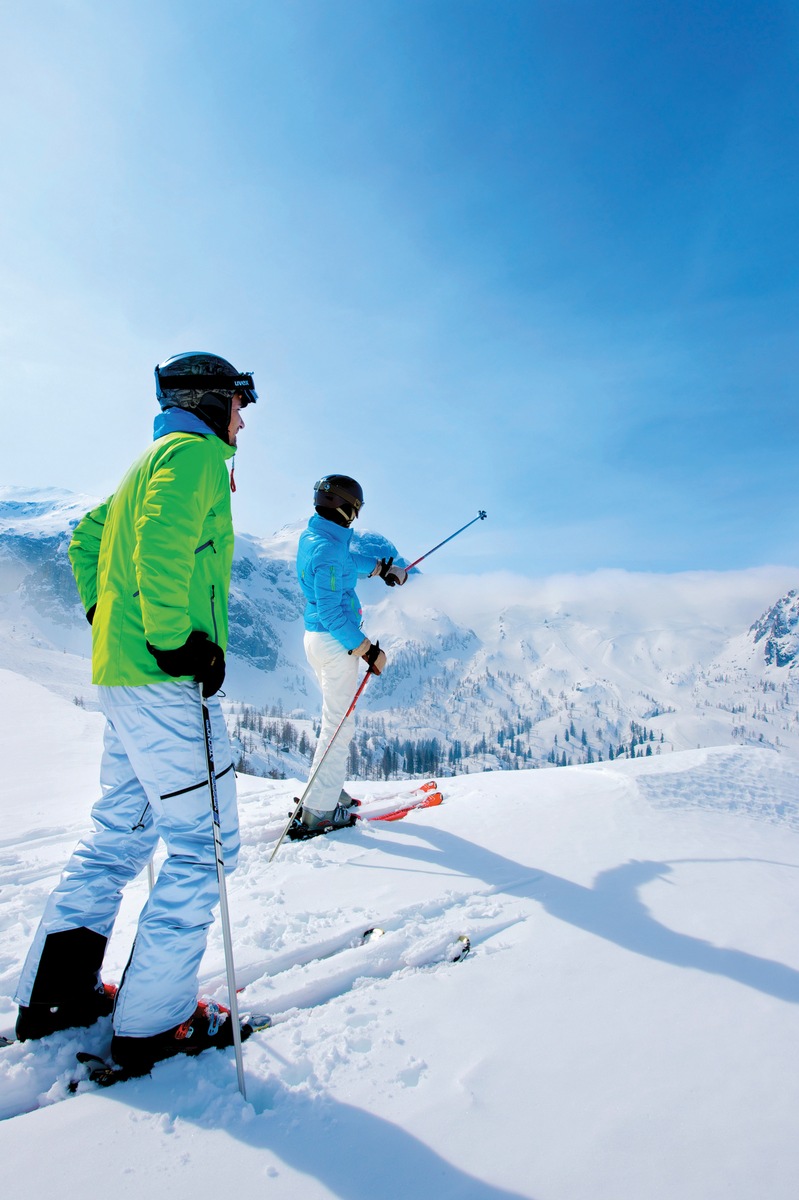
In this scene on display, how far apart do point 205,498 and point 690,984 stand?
375cm

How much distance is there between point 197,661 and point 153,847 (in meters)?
1.26

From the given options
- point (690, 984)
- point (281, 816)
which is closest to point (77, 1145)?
point (690, 984)

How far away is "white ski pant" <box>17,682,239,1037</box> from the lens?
8.36ft

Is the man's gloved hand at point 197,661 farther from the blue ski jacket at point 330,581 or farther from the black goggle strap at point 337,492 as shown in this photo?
the black goggle strap at point 337,492

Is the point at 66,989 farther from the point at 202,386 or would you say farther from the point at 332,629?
the point at 332,629

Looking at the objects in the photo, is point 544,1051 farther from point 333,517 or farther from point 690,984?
point 333,517

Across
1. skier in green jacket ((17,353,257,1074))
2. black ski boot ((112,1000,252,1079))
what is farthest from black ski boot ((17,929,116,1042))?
black ski boot ((112,1000,252,1079))

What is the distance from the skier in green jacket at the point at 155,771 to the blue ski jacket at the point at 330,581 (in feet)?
9.20

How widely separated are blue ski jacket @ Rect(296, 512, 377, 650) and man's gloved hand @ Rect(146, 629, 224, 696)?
121 inches

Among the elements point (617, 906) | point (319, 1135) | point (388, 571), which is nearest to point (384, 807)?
point (388, 571)

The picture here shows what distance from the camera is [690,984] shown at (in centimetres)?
308

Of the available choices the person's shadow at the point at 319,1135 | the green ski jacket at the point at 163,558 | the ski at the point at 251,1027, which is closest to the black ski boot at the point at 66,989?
the ski at the point at 251,1027

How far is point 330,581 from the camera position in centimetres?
605

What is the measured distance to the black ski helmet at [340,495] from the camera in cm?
617
